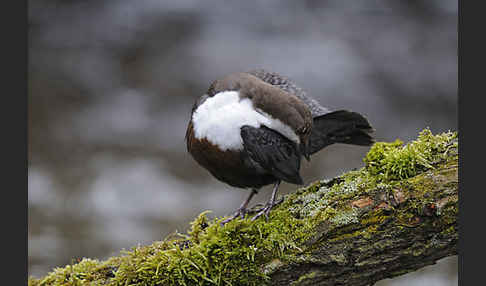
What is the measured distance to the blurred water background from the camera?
19.4 ft

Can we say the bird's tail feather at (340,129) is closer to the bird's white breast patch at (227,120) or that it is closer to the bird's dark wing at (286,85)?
the bird's dark wing at (286,85)

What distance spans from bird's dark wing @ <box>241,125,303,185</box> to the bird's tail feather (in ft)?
1.22

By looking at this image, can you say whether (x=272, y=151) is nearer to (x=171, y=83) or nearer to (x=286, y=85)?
(x=286, y=85)

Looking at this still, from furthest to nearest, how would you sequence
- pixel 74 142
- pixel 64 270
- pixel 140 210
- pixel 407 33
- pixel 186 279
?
pixel 407 33 < pixel 74 142 < pixel 140 210 < pixel 64 270 < pixel 186 279

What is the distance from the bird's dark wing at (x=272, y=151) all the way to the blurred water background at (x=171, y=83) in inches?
133

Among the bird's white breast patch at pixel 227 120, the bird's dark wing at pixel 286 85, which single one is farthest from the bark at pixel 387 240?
the bird's dark wing at pixel 286 85

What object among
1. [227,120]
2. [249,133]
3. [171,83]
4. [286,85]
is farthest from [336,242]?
[171,83]

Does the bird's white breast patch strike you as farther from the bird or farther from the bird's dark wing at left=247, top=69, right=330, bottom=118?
the bird's dark wing at left=247, top=69, right=330, bottom=118

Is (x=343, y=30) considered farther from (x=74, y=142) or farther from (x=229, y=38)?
(x=74, y=142)

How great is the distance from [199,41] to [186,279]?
561 cm

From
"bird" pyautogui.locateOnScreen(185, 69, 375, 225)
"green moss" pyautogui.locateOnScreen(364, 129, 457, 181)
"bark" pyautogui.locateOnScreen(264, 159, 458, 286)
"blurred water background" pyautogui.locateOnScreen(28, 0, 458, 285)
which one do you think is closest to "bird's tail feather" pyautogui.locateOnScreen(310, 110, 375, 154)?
"bird" pyautogui.locateOnScreen(185, 69, 375, 225)

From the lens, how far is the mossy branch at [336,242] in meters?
1.95

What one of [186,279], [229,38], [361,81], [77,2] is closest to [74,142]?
[77,2]

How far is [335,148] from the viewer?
6348mm
